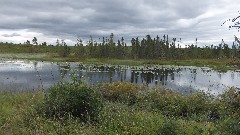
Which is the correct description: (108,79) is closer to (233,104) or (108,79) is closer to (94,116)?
(94,116)

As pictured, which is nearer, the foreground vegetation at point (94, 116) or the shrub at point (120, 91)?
the foreground vegetation at point (94, 116)

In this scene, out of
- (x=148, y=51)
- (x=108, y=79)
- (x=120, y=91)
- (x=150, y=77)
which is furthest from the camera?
(x=148, y=51)

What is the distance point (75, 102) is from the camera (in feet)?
39.7

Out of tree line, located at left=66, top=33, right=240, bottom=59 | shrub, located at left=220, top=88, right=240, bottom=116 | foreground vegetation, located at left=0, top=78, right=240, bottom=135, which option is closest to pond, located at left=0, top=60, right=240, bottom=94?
foreground vegetation, located at left=0, top=78, right=240, bottom=135

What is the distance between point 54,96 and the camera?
1262 centimetres

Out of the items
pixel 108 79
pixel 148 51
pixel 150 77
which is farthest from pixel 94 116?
pixel 148 51

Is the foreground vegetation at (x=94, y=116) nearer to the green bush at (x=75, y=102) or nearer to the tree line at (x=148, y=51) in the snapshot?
the green bush at (x=75, y=102)

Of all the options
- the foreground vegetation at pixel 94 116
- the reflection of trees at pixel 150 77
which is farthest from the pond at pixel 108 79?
the foreground vegetation at pixel 94 116

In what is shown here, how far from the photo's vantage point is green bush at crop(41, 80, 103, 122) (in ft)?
39.7

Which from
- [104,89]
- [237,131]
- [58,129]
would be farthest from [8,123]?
[104,89]

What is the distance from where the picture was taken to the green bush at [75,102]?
12086 millimetres

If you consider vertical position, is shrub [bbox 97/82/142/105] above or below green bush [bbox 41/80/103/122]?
below

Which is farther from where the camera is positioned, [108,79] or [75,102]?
[108,79]

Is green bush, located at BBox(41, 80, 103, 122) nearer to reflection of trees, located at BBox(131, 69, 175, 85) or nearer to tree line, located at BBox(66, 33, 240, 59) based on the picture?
reflection of trees, located at BBox(131, 69, 175, 85)
